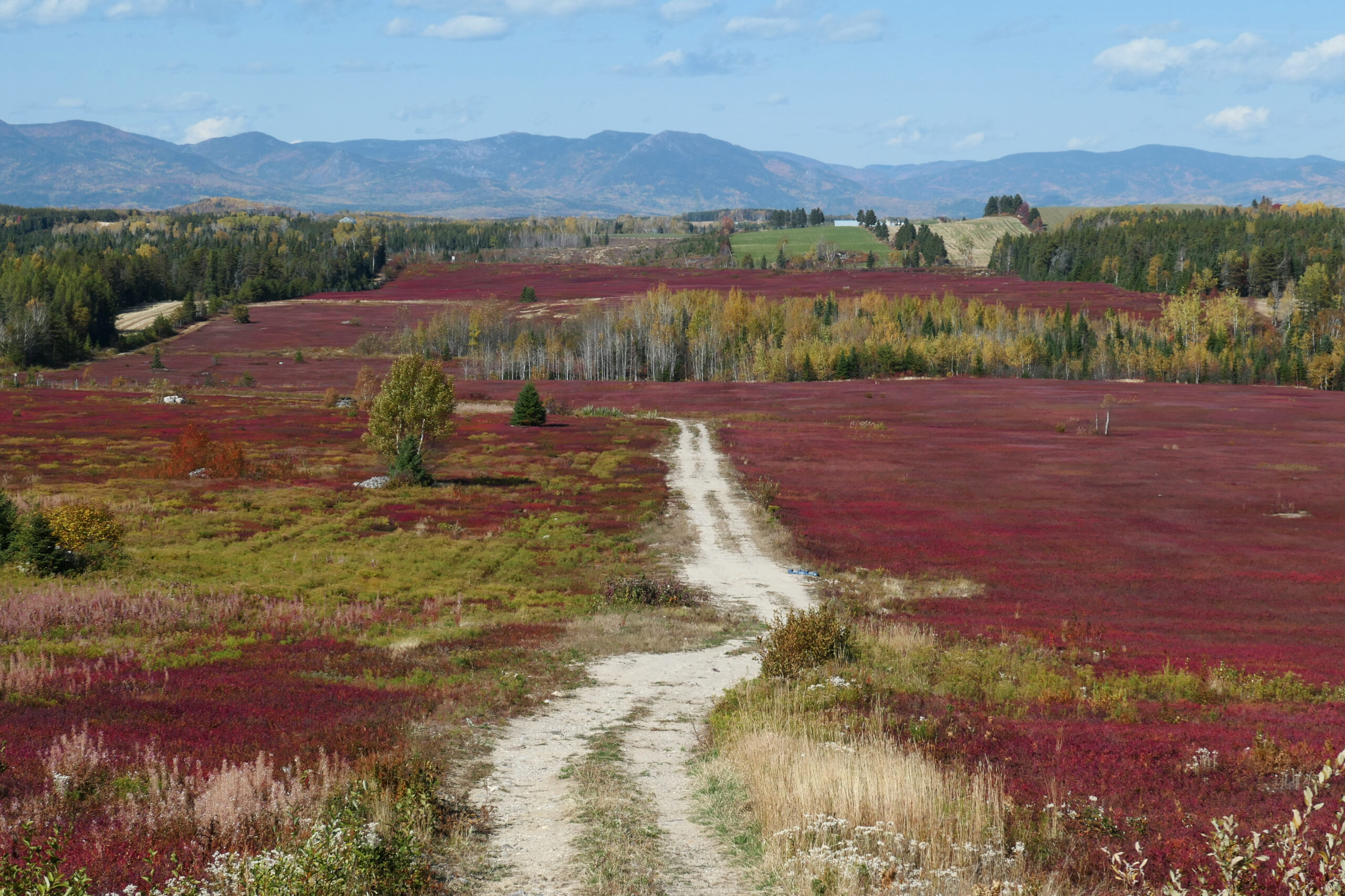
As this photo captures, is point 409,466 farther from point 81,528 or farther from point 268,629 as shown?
point 268,629

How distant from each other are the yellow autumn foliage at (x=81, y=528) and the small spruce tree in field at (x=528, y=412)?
48.5 metres

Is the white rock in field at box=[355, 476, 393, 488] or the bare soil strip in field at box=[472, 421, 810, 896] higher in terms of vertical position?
the bare soil strip in field at box=[472, 421, 810, 896]

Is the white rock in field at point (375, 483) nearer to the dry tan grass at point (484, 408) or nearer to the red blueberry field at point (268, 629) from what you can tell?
the red blueberry field at point (268, 629)

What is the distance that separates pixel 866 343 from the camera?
150625 mm

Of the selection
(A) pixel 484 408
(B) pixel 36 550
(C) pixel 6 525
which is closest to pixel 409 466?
(C) pixel 6 525

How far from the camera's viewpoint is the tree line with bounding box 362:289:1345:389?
490 feet

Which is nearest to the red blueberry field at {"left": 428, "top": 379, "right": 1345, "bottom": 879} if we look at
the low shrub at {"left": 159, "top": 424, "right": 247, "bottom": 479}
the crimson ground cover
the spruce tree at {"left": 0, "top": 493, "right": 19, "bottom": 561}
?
the crimson ground cover

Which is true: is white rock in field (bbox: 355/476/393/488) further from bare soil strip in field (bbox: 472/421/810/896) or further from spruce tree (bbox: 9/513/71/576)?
bare soil strip in field (bbox: 472/421/810/896)

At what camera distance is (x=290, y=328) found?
584ft

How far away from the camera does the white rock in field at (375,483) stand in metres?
53.6

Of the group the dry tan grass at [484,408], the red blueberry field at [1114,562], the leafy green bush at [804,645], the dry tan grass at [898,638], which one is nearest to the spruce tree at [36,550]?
the leafy green bush at [804,645]

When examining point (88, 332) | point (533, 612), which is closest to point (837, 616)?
point (533, 612)

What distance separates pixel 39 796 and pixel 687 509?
3779cm

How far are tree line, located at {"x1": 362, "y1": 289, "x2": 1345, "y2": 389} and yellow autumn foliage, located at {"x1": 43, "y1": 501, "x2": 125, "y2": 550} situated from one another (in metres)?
115
